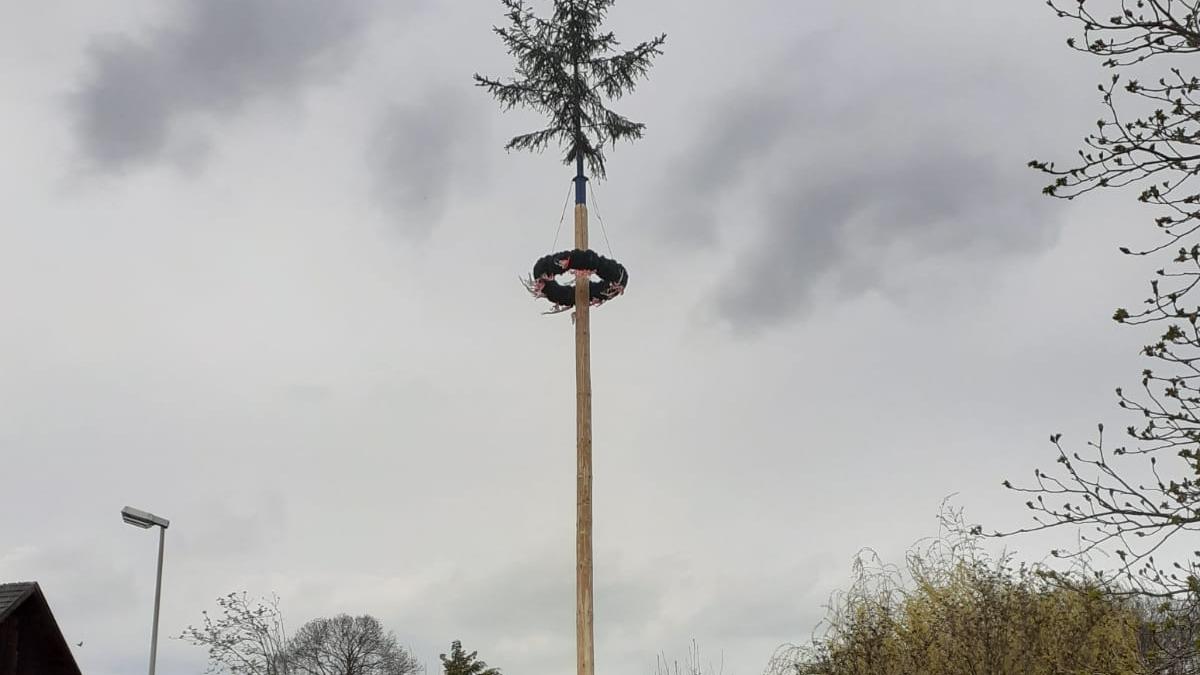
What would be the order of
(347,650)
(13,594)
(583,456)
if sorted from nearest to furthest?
1. (583,456)
2. (13,594)
3. (347,650)

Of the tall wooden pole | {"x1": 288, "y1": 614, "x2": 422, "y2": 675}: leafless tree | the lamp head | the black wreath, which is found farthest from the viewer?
{"x1": 288, "y1": 614, "x2": 422, "y2": 675}: leafless tree

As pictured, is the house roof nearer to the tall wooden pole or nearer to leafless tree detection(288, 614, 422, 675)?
the tall wooden pole

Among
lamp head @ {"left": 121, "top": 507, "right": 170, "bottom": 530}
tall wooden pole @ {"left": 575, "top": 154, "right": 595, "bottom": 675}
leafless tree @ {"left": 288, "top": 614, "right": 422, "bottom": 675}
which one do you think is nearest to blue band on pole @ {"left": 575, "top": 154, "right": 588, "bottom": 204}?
tall wooden pole @ {"left": 575, "top": 154, "right": 595, "bottom": 675}

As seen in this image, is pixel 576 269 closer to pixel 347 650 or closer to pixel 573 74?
pixel 573 74

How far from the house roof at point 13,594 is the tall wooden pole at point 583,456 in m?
8.58

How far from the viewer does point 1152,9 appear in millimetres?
7379

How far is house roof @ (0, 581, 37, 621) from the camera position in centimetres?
1742

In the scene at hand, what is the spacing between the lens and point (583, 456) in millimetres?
16203

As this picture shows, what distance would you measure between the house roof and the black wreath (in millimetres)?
8973

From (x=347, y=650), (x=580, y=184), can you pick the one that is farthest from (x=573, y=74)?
(x=347, y=650)

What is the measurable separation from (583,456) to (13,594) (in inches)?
359

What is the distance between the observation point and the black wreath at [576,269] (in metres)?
17.0

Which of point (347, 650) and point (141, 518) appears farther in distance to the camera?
point (347, 650)

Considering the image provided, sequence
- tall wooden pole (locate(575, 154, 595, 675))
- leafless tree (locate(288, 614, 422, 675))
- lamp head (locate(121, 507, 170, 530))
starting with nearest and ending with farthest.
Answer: tall wooden pole (locate(575, 154, 595, 675))
lamp head (locate(121, 507, 170, 530))
leafless tree (locate(288, 614, 422, 675))
